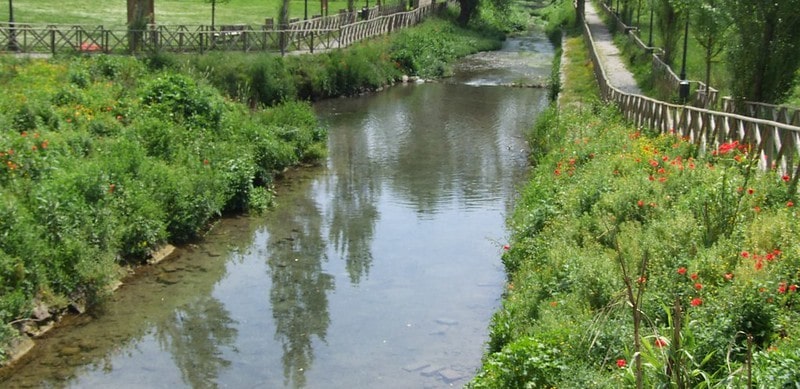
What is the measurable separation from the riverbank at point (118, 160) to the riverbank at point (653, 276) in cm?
680

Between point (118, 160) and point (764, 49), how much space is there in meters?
14.9

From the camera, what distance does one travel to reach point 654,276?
1181 cm

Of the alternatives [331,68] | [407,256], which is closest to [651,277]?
[407,256]

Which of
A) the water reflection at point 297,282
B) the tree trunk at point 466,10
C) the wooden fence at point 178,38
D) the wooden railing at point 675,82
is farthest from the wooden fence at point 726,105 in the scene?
the tree trunk at point 466,10

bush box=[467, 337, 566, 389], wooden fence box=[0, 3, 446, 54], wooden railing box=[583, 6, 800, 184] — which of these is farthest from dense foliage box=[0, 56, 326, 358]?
wooden railing box=[583, 6, 800, 184]

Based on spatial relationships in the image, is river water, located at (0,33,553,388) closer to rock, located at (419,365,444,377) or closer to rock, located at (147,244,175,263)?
rock, located at (419,365,444,377)

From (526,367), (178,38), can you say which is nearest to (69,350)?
(526,367)

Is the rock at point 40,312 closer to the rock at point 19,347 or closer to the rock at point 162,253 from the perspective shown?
the rock at point 19,347

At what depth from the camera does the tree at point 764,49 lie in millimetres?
22578

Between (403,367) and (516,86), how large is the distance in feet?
106

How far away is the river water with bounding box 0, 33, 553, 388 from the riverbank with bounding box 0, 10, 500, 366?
600 millimetres

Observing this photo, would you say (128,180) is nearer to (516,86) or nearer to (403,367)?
(403,367)

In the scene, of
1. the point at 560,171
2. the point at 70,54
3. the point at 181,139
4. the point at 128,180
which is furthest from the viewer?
A: the point at 70,54

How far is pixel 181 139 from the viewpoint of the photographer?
22.7 meters
